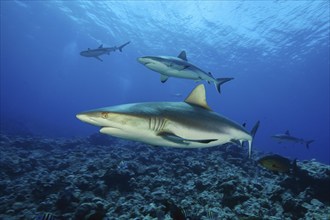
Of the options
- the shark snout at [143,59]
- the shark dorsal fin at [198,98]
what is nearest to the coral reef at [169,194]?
the shark dorsal fin at [198,98]

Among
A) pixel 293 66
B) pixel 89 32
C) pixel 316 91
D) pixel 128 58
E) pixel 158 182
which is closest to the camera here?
pixel 158 182

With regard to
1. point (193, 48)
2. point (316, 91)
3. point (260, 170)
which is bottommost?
point (260, 170)

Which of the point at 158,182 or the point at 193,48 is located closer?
the point at 158,182

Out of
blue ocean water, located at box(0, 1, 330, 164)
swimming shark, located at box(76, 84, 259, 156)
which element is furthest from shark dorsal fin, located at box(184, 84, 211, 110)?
blue ocean water, located at box(0, 1, 330, 164)

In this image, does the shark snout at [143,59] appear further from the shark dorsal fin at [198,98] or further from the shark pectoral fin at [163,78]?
the shark dorsal fin at [198,98]

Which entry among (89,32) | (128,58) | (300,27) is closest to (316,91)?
(300,27)

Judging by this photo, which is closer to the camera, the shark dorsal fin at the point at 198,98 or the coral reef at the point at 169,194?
the shark dorsal fin at the point at 198,98

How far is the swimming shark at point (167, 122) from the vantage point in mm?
3572

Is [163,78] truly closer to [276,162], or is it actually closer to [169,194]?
[169,194]

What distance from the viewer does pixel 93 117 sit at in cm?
342

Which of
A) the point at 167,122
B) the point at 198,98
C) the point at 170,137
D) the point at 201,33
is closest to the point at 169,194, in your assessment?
the point at 198,98

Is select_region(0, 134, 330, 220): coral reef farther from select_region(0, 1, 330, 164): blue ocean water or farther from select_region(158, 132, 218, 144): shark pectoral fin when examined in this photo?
select_region(0, 1, 330, 164): blue ocean water

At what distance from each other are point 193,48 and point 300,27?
17731 millimetres

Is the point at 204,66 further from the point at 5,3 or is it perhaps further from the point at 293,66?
the point at 5,3
